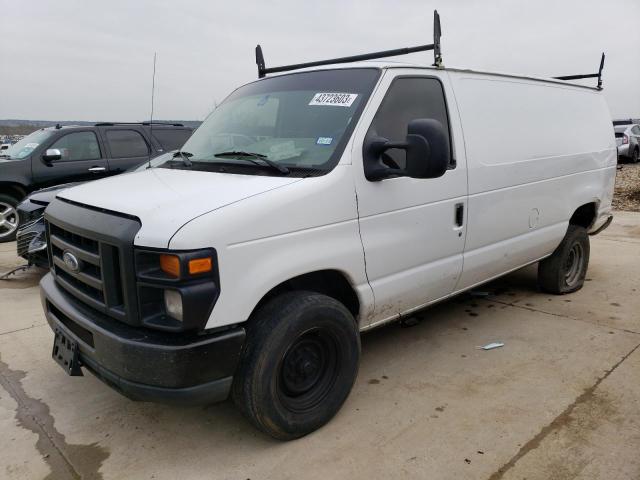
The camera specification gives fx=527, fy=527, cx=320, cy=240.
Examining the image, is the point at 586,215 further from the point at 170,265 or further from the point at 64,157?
the point at 64,157

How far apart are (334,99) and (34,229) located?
13.9 feet

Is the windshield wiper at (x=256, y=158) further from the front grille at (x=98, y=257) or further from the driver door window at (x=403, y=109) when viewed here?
the front grille at (x=98, y=257)

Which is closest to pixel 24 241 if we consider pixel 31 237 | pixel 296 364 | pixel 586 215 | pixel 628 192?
pixel 31 237

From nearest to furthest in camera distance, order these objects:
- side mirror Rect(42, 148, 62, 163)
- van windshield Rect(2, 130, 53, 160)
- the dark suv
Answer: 1. side mirror Rect(42, 148, 62, 163)
2. the dark suv
3. van windshield Rect(2, 130, 53, 160)

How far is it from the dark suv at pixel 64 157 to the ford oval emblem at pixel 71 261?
5.76 metres

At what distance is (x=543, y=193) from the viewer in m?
4.53

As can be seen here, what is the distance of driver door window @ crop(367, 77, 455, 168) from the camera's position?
3.23m

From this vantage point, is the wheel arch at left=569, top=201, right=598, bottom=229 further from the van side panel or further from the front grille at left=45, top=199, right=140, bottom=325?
the front grille at left=45, top=199, right=140, bottom=325

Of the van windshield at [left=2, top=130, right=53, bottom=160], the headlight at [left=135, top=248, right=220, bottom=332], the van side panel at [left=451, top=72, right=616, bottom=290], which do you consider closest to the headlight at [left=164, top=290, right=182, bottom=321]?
the headlight at [left=135, top=248, right=220, bottom=332]

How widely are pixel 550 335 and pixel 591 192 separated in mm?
1730

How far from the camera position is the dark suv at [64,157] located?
8484mm

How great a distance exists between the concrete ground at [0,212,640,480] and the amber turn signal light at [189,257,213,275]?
1.10 meters

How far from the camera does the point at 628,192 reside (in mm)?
12156

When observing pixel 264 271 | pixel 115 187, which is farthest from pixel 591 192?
pixel 115 187
